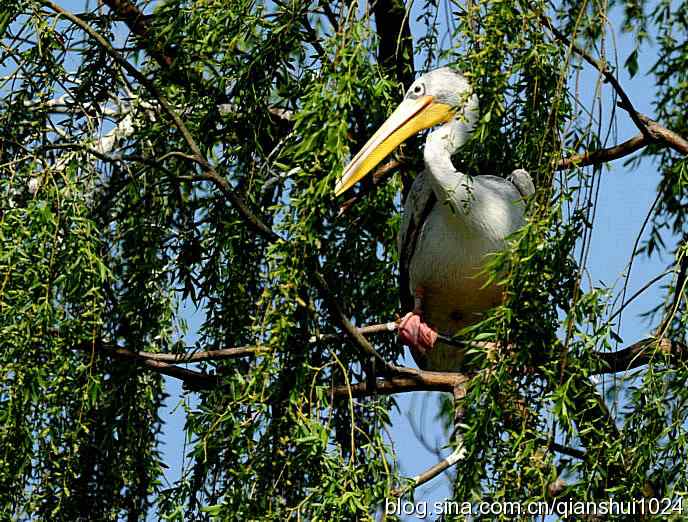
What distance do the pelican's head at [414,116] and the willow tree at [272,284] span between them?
0.09 metres

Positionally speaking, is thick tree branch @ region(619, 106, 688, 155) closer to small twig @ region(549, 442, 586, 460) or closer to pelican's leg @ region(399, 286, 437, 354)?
pelican's leg @ region(399, 286, 437, 354)

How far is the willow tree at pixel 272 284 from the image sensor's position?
409cm

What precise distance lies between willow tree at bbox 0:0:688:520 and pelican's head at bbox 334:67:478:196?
95 mm

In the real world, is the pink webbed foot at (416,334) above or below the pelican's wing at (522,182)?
below

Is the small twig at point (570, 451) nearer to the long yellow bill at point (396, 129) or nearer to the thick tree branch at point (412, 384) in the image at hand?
the thick tree branch at point (412, 384)

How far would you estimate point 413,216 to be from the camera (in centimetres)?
608

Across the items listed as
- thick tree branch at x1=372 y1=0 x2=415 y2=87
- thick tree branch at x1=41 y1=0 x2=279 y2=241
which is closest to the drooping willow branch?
thick tree branch at x1=41 y1=0 x2=279 y2=241

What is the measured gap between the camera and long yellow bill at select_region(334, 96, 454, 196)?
5473mm

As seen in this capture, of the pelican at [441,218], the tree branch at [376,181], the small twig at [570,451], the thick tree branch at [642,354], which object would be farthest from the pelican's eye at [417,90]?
the small twig at [570,451]

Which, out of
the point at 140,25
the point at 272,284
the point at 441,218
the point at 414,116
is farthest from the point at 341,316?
the point at 140,25

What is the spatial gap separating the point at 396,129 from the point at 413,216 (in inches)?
20.6

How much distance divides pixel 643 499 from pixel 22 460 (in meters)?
1.78

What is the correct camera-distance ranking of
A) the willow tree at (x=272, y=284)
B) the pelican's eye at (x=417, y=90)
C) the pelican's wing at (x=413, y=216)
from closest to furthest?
the willow tree at (x=272, y=284), the pelican's eye at (x=417, y=90), the pelican's wing at (x=413, y=216)

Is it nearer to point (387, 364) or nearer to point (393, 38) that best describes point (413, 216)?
point (393, 38)
